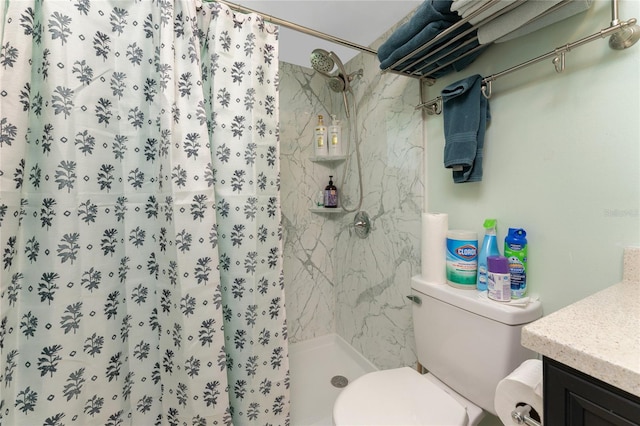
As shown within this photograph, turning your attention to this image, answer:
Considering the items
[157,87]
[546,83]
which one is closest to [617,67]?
[546,83]

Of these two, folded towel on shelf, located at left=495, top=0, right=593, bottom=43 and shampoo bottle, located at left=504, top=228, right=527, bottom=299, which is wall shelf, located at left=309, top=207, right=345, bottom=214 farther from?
folded towel on shelf, located at left=495, top=0, right=593, bottom=43

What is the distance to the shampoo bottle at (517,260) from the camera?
2.81ft

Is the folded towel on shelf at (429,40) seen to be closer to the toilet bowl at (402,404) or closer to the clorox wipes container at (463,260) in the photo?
the clorox wipes container at (463,260)

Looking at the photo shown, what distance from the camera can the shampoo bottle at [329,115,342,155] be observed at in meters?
1.72

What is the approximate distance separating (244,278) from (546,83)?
125cm

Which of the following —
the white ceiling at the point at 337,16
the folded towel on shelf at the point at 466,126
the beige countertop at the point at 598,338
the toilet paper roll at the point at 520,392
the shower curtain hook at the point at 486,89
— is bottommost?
the toilet paper roll at the point at 520,392

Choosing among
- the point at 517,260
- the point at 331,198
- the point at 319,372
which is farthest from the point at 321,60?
the point at 319,372

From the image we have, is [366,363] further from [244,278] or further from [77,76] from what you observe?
[77,76]

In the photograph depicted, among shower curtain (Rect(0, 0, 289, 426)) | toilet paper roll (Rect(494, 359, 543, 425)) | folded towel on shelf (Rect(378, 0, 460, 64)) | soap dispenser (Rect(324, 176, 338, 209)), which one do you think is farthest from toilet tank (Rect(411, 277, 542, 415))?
folded towel on shelf (Rect(378, 0, 460, 64))

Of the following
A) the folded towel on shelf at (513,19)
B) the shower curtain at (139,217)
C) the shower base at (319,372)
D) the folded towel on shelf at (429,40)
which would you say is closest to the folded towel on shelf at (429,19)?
the folded towel on shelf at (429,40)

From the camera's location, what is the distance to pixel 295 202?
71.4 inches

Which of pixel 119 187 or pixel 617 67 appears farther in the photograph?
pixel 119 187

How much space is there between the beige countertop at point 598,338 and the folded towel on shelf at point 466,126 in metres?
0.53

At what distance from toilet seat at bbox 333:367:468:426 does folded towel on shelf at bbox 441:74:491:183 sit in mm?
801
